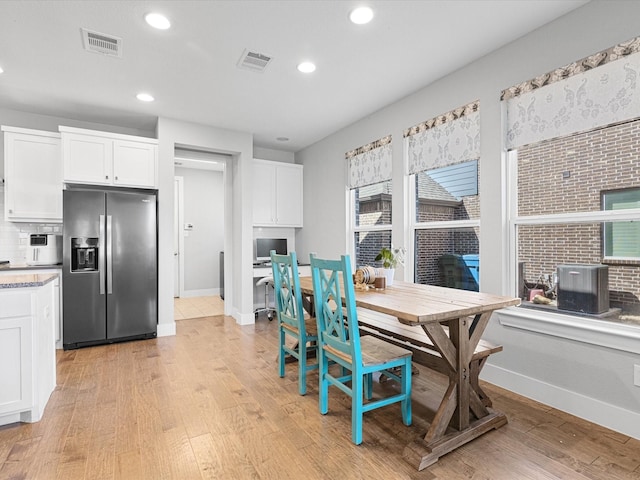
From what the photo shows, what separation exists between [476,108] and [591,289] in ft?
5.49

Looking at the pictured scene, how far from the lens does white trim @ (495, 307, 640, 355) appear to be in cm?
206

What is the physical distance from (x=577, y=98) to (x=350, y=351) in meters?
2.26

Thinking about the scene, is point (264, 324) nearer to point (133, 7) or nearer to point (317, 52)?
point (317, 52)

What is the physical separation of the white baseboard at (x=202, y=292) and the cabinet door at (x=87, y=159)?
356 cm

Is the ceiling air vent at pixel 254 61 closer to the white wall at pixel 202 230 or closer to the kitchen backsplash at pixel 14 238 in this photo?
the kitchen backsplash at pixel 14 238

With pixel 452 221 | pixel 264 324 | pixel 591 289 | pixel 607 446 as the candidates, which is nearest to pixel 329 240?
pixel 264 324

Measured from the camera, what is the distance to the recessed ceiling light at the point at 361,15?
7.57ft

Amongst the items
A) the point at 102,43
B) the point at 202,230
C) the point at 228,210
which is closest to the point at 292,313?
the point at 102,43

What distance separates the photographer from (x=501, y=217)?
277cm

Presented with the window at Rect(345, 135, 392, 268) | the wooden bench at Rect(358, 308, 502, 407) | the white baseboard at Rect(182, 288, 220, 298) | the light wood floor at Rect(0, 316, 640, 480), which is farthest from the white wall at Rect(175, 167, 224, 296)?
the wooden bench at Rect(358, 308, 502, 407)

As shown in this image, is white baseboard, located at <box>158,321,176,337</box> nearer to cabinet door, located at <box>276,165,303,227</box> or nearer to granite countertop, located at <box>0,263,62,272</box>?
granite countertop, located at <box>0,263,62,272</box>

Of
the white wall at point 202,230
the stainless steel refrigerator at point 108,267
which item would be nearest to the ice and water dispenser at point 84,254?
the stainless steel refrigerator at point 108,267

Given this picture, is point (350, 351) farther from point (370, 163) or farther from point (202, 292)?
point (202, 292)

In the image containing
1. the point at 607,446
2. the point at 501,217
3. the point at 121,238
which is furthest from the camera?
the point at 121,238
